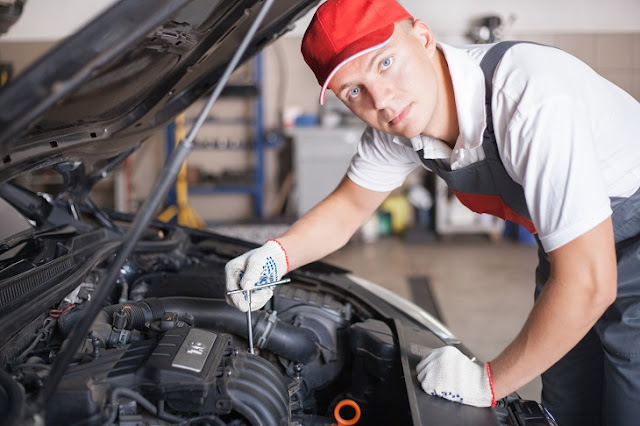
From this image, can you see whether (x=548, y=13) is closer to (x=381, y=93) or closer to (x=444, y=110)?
(x=444, y=110)

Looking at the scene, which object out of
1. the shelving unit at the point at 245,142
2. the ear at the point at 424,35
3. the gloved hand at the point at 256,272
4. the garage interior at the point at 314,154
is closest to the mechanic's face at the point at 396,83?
the ear at the point at 424,35

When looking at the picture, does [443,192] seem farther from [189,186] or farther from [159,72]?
[159,72]

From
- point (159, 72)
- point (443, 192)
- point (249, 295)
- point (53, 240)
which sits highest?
point (159, 72)

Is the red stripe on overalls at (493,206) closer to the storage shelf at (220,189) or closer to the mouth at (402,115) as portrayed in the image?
the mouth at (402,115)

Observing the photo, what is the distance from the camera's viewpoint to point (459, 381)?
1028 millimetres

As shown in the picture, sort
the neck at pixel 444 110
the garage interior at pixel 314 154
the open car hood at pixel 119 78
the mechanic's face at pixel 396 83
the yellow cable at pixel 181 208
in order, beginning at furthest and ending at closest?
the yellow cable at pixel 181 208 → the garage interior at pixel 314 154 → the neck at pixel 444 110 → the mechanic's face at pixel 396 83 → the open car hood at pixel 119 78

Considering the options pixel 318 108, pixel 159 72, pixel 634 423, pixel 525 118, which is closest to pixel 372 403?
pixel 634 423

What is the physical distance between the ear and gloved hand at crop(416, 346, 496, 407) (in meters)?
0.57

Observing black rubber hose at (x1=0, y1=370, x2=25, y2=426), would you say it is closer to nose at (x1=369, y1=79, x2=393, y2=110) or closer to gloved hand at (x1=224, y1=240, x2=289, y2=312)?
gloved hand at (x1=224, y1=240, x2=289, y2=312)

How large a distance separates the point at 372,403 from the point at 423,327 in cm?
31

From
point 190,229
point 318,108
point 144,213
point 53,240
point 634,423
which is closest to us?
point 144,213

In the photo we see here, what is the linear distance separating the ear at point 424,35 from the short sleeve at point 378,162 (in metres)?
0.32

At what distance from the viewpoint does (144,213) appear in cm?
78

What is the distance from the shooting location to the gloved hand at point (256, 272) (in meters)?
1.27
